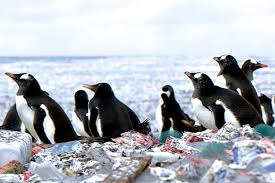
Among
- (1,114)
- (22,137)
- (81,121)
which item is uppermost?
(22,137)

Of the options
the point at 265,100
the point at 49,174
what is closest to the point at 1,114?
the point at 265,100

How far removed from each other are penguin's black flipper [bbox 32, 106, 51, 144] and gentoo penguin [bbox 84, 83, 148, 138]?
1.80 ft

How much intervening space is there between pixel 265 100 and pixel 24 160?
7358mm

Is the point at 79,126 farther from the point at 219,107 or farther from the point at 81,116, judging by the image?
the point at 219,107

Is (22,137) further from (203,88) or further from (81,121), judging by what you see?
(81,121)

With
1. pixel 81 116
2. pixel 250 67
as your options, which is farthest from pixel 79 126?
pixel 250 67

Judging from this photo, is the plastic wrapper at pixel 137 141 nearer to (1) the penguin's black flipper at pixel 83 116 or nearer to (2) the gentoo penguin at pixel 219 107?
(2) the gentoo penguin at pixel 219 107

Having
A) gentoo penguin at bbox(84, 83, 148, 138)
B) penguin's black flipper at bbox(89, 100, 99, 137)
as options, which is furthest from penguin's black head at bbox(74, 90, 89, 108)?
penguin's black flipper at bbox(89, 100, 99, 137)

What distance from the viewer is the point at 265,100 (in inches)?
457

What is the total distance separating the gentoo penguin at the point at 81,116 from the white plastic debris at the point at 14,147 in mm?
3889

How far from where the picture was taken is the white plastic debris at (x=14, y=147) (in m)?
4.67

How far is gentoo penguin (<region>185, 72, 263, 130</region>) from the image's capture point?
24.9 feet

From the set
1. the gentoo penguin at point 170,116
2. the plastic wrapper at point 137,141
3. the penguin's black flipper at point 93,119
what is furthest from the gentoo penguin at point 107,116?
the plastic wrapper at point 137,141

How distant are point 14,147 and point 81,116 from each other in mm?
4720
